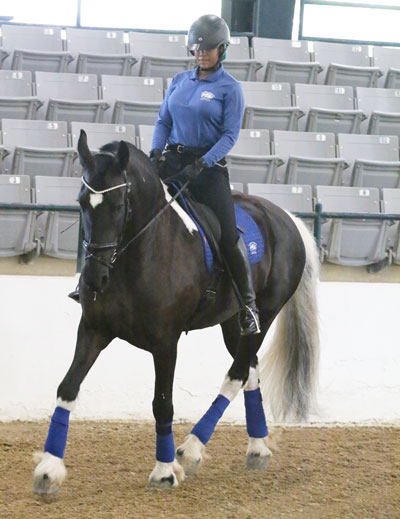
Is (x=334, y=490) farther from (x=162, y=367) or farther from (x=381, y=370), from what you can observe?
(x=381, y=370)

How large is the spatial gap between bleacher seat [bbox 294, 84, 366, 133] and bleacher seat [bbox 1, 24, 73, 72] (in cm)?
317

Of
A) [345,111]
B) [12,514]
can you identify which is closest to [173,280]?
[12,514]

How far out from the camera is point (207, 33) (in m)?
4.95

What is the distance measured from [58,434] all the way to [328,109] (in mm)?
7438

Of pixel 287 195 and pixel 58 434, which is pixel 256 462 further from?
pixel 287 195

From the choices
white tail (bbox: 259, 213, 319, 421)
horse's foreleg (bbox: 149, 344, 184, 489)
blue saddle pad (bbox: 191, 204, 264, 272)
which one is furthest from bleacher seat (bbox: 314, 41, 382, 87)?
horse's foreleg (bbox: 149, 344, 184, 489)

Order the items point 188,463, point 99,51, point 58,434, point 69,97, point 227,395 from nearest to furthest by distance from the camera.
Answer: point 58,434, point 188,463, point 227,395, point 69,97, point 99,51

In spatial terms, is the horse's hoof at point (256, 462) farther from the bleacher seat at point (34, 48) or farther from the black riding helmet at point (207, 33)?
the bleacher seat at point (34, 48)

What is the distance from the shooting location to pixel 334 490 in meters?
4.99

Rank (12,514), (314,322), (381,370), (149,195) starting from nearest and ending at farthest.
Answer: (12,514), (149,195), (314,322), (381,370)

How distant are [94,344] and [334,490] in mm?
1642

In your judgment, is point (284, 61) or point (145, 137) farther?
point (284, 61)

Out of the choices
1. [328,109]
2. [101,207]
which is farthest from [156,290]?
[328,109]

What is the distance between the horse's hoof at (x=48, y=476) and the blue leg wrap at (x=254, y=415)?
1.53 m
